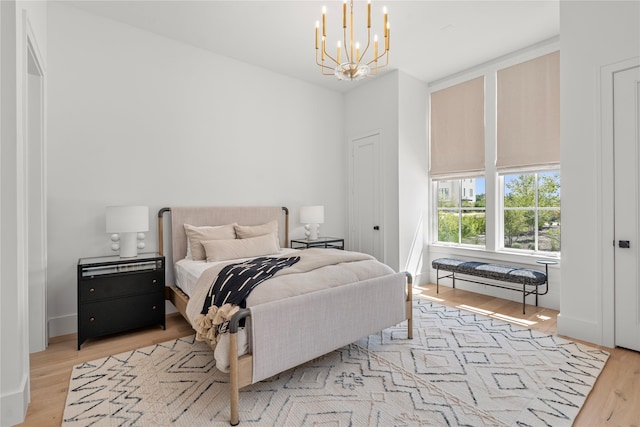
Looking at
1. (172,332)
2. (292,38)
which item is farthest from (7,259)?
(292,38)

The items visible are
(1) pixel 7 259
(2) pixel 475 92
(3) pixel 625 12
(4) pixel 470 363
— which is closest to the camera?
(1) pixel 7 259

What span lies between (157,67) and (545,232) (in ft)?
16.1

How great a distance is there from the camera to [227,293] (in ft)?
6.95

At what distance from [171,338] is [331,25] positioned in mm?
3526

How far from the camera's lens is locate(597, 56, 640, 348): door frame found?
2.68m

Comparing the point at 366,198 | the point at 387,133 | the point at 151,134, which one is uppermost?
the point at 387,133

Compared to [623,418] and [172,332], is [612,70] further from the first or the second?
[172,332]

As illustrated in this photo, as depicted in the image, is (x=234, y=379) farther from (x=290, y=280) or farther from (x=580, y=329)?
(x=580, y=329)

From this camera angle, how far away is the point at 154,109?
3.56 m

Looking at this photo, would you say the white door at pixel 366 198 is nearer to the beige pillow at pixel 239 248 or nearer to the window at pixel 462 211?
the window at pixel 462 211

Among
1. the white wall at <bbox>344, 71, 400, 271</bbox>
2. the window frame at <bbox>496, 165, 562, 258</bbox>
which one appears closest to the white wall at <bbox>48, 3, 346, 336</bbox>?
the white wall at <bbox>344, 71, 400, 271</bbox>

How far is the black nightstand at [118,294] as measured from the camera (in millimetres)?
2760

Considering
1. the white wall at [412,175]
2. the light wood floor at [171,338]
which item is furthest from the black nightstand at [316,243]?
the light wood floor at [171,338]

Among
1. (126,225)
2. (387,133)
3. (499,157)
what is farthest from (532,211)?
(126,225)
